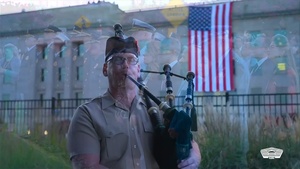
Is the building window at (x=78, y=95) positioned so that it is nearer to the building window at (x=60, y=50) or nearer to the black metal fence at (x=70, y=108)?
the black metal fence at (x=70, y=108)

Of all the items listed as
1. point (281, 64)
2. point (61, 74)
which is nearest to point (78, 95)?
point (61, 74)

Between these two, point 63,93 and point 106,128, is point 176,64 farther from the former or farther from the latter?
point 106,128

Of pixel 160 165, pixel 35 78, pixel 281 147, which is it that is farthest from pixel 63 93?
pixel 160 165

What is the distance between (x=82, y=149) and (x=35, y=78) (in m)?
6.26

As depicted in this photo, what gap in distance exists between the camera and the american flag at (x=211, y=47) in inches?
283

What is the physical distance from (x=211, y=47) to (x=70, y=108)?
246 centimetres

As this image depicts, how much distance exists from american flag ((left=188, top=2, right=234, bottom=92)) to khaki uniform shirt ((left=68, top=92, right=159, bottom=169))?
17.6 feet

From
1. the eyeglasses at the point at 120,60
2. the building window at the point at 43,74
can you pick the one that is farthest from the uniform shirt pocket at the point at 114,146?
the building window at the point at 43,74

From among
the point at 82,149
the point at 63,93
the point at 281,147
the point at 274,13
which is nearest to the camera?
the point at 82,149

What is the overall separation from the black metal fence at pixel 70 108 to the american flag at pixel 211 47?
234 mm

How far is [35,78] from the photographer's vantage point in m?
7.76

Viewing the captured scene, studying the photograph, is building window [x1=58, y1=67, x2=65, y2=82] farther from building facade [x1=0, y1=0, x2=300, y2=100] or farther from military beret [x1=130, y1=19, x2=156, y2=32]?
military beret [x1=130, y1=19, x2=156, y2=32]

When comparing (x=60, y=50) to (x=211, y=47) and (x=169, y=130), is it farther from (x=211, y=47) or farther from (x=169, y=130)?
(x=169, y=130)

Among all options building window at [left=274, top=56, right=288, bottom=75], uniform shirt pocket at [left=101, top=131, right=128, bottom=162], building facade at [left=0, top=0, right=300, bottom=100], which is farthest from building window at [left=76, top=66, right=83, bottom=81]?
uniform shirt pocket at [left=101, top=131, right=128, bottom=162]
